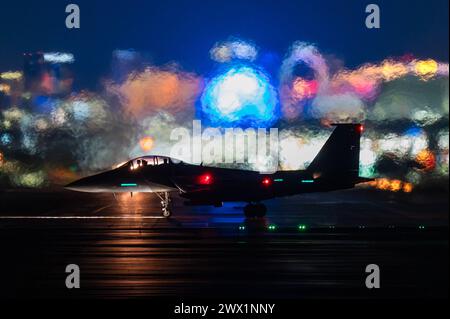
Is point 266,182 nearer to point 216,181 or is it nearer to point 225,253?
point 216,181

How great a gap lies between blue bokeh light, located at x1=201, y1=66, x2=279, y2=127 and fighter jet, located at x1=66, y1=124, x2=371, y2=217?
5899mm

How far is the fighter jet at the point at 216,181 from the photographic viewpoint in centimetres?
2744

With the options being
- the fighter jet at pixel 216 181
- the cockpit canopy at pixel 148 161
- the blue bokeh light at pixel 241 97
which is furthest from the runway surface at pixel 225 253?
the blue bokeh light at pixel 241 97

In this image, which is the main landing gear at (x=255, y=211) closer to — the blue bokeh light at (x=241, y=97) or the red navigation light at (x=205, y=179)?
the red navigation light at (x=205, y=179)

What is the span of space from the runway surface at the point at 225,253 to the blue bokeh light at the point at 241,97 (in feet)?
19.6

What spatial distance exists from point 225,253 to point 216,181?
11.1 meters

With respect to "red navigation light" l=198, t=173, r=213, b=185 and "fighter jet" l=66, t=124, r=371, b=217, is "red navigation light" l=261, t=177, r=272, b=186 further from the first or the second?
"red navigation light" l=198, t=173, r=213, b=185

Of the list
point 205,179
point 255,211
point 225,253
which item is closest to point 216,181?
point 205,179

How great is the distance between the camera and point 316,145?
33.1 meters

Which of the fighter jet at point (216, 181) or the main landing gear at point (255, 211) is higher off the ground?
the fighter jet at point (216, 181)

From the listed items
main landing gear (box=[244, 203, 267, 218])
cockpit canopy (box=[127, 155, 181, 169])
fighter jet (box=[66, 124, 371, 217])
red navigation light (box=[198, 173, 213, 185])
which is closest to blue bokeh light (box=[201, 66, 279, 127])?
fighter jet (box=[66, 124, 371, 217])

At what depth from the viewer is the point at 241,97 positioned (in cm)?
3338
